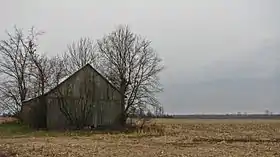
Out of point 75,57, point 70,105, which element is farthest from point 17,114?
point 70,105

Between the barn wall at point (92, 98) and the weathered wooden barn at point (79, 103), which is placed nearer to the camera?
the weathered wooden barn at point (79, 103)

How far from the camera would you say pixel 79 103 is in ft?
157

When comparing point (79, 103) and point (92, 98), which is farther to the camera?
point (92, 98)

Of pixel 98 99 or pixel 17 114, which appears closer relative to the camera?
pixel 98 99

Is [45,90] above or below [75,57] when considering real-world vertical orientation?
below

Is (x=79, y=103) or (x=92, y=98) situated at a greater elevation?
(x=92, y=98)

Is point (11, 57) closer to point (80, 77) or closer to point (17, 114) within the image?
point (17, 114)

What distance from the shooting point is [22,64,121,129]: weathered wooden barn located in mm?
47188

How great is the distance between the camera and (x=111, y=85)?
49.6 meters

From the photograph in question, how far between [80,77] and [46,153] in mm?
27453

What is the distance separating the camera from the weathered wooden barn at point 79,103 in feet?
155

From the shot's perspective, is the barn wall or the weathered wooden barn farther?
the barn wall

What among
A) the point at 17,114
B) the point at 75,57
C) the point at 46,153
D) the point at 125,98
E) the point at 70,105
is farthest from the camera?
the point at 17,114

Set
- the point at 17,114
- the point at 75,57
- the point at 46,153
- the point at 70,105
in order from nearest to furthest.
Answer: the point at 46,153 → the point at 70,105 → the point at 75,57 → the point at 17,114
